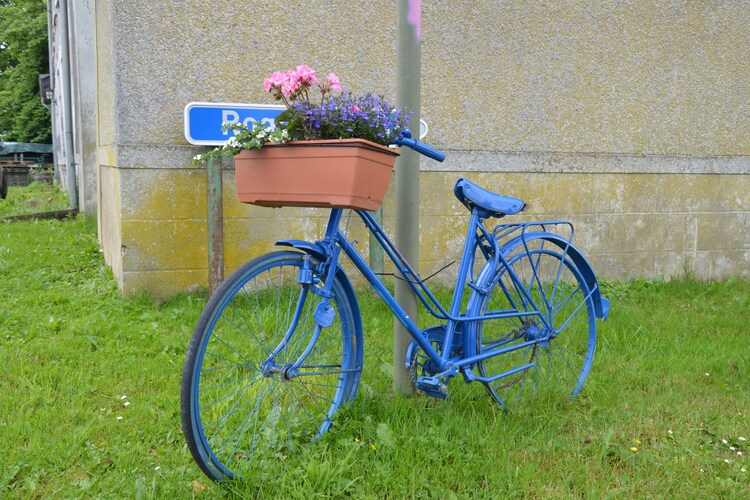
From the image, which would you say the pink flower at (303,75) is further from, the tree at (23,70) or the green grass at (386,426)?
the tree at (23,70)

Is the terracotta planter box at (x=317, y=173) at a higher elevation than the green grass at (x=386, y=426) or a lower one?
higher

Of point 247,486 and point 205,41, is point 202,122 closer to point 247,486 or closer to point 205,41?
point 205,41

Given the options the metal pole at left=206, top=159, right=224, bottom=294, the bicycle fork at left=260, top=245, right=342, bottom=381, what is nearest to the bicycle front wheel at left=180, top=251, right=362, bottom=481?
the bicycle fork at left=260, top=245, right=342, bottom=381

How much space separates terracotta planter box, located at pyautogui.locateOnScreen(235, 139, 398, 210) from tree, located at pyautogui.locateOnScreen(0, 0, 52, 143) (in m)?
36.0

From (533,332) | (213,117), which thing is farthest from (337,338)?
(213,117)

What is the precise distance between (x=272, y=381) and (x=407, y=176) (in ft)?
3.72

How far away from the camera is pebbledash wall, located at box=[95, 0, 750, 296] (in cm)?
489

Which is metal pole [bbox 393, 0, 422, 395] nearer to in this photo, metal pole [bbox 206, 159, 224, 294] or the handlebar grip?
the handlebar grip

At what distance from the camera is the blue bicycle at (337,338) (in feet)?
8.44

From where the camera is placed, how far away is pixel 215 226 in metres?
5.03

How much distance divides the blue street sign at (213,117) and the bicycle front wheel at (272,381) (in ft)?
6.62

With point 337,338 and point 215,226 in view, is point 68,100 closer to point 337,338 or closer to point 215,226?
point 215,226

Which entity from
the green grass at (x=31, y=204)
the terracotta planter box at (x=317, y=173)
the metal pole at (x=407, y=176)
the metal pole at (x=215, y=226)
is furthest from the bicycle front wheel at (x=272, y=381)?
the green grass at (x=31, y=204)

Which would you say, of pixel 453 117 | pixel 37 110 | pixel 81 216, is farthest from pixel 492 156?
pixel 37 110
